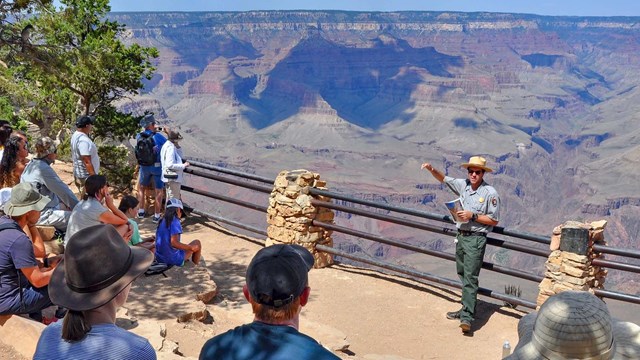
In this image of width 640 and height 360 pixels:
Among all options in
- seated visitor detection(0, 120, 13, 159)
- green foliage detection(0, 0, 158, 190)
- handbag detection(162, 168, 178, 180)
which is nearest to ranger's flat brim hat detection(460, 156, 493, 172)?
handbag detection(162, 168, 178, 180)

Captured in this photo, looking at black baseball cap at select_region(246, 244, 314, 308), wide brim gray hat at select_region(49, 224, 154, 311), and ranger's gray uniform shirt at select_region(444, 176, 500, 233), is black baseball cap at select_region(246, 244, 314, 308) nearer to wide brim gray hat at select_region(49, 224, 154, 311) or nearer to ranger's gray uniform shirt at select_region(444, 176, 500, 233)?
wide brim gray hat at select_region(49, 224, 154, 311)

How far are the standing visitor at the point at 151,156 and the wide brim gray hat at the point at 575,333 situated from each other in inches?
326

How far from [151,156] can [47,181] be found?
296 cm

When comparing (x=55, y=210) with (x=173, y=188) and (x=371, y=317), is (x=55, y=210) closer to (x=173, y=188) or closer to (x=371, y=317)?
(x=173, y=188)

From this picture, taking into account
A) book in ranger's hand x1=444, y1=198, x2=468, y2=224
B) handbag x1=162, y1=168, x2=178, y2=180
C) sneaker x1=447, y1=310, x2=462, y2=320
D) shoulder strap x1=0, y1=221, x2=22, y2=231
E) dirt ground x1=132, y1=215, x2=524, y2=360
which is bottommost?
dirt ground x1=132, y1=215, x2=524, y2=360

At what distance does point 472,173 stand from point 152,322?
3.65 m

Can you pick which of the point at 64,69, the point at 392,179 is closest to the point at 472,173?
the point at 64,69

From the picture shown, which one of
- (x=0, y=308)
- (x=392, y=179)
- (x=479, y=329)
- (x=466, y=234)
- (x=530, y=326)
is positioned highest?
(x=530, y=326)

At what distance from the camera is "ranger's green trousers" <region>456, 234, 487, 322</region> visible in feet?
22.4

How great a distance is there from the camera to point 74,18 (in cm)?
1283

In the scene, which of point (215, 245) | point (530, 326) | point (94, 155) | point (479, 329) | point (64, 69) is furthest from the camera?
point (64, 69)

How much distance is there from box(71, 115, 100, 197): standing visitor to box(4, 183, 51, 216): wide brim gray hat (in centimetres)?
301

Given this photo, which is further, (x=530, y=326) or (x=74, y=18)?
(x=74, y=18)

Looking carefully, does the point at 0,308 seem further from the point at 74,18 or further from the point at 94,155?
the point at 74,18
